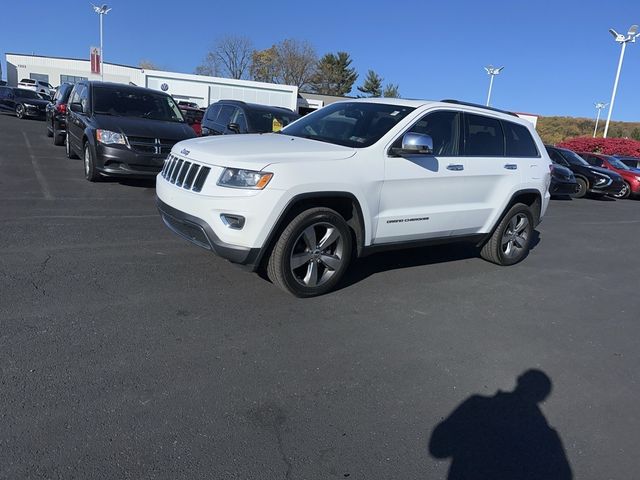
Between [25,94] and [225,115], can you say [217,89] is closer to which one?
[25,94]

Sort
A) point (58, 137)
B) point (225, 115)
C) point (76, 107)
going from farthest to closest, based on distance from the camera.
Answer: point (58, 137), point (225, 115), point (76, 107)

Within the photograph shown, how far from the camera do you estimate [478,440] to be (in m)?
2.89

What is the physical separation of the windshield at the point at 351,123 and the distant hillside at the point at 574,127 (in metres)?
69.1

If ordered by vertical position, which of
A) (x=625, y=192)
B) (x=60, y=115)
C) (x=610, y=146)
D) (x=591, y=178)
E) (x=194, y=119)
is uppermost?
(x=610, y=146)

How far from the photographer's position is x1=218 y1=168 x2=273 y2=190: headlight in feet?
13.4

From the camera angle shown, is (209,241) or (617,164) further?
(617,164)

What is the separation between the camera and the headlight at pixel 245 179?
4.09 metres

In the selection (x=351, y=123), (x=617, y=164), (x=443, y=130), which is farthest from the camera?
(x=617, y=164)

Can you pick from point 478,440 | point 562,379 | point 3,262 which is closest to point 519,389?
point 562,379

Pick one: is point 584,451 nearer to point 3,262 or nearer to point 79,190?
point 3,262

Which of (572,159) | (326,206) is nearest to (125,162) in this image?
(326,206)

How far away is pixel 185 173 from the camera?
4.56 metres

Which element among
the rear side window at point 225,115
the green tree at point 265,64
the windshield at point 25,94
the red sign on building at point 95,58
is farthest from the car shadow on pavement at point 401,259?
the green tree at point 265,64

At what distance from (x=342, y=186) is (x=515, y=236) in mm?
3246
